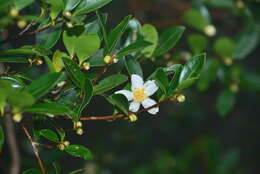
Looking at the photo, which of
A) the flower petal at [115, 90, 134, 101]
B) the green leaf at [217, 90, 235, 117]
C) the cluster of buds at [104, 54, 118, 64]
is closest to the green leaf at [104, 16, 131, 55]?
the cluster of buds at [104, 54, 118, 64]

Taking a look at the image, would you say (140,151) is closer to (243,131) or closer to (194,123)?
(194,123)

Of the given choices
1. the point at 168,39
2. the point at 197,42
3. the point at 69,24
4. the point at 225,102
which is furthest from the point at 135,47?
the point at 225,102

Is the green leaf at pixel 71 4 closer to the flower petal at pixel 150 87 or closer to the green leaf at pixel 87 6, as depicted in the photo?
the green leaf at pixel 87 6

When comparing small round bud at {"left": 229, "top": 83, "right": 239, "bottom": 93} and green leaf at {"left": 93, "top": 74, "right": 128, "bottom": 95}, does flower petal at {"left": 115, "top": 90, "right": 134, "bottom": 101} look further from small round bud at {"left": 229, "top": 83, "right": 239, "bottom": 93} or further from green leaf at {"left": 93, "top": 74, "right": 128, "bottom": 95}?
small round bud at {"left": 229, "top": 83, "right": 239, "bottom": 93}

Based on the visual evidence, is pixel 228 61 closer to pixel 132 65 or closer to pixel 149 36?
pixel 149 36

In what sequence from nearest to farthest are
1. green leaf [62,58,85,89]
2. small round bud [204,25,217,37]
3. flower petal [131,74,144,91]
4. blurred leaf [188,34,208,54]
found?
green leaf [62,58,85,89], flower petal [131,74,144,91], blurred leaf [188,34,208,54], small round bud [204,25,217,37]

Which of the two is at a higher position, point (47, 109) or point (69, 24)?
point (69, 24)
